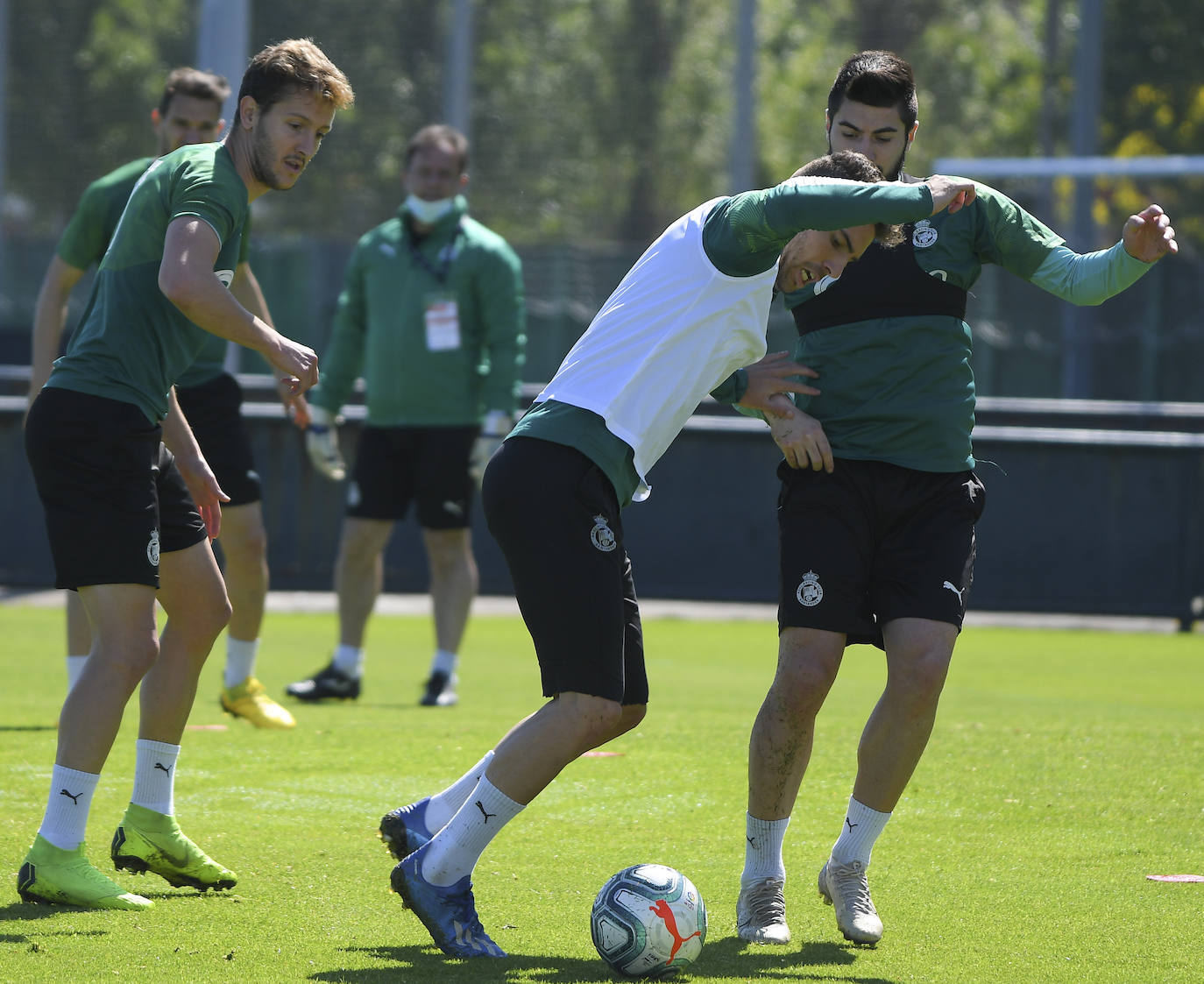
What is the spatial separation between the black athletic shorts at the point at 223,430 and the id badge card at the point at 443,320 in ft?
4.98

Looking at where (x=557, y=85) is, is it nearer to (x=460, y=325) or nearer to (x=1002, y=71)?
(x=1002, y=71)

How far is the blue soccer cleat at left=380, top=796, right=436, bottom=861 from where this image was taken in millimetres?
4301

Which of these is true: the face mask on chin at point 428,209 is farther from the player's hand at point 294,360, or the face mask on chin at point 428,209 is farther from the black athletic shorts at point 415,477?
the player's hand at point 294,360

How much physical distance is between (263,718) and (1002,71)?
51.7 feet

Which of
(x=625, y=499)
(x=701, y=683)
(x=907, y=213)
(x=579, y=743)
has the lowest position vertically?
(x=701, y=683)

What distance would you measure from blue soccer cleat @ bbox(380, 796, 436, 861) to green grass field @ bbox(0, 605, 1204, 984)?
18 centimetres

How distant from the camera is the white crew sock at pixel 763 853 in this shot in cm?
427

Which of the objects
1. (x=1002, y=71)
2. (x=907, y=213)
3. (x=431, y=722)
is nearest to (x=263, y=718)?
(x=431, y=722)

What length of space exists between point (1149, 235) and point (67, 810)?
3031 mm

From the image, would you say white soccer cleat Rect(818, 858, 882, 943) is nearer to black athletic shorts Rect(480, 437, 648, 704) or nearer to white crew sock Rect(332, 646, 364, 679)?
black athletic shorts Rect(480, 437, 648, 704)

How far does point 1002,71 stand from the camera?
2031 cm

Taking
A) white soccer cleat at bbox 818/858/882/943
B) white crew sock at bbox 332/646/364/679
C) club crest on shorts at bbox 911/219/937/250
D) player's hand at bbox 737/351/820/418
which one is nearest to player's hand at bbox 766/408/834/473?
player's hand at bbox 737/351/820/418

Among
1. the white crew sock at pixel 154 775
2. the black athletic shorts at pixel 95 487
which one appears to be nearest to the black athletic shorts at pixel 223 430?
the white crew sock at pixel 154 775

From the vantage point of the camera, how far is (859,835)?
4.30m
